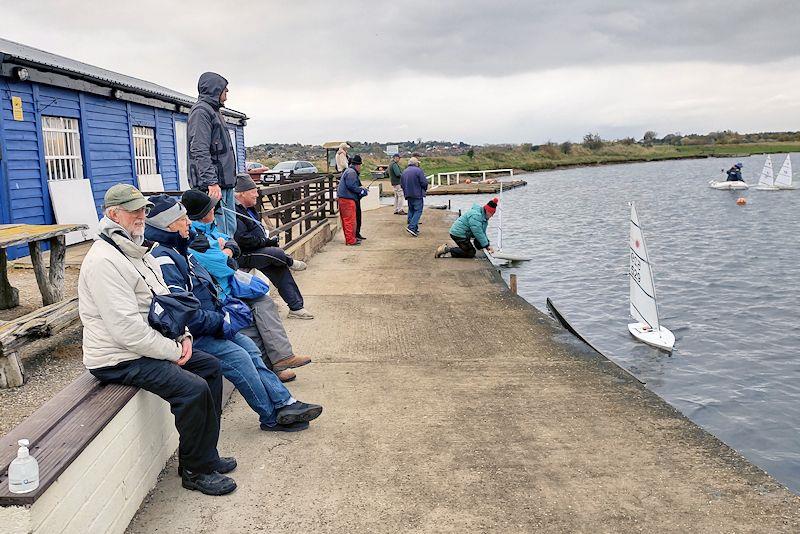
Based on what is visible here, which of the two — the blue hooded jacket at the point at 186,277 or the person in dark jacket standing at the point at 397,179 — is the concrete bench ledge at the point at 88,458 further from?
the person in dark jacket standing at the point at 397,179

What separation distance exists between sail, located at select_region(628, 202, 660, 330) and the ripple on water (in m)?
0.50

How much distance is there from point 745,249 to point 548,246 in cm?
659

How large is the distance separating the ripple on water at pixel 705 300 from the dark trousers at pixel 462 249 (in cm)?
193

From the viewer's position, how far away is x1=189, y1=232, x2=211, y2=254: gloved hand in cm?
495

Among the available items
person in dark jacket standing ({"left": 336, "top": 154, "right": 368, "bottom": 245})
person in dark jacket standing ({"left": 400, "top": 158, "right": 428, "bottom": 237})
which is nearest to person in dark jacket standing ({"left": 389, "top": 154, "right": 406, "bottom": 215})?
person in dark jacket standing ({"left": 400, "top": 158, "right": 428, "bottom": 237})

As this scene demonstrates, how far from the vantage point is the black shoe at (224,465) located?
413cm

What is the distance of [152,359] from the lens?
12.4ft

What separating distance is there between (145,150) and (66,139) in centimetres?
369

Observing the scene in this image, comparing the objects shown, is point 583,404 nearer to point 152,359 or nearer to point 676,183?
point 152,359

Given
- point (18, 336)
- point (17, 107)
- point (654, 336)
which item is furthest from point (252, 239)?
point (654, 336)

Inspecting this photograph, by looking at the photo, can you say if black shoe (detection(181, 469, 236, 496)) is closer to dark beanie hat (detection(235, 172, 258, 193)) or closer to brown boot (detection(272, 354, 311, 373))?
brown boot (detection(272, 354, 311, 373))

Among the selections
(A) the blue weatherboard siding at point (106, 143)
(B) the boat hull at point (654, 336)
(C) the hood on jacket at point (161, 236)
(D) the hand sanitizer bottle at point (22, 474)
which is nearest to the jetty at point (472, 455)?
(D) the hand sanitizer bottle at point (22, 474)

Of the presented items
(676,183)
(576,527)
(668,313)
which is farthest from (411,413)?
(676,183)

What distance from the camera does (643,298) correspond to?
448 inches
